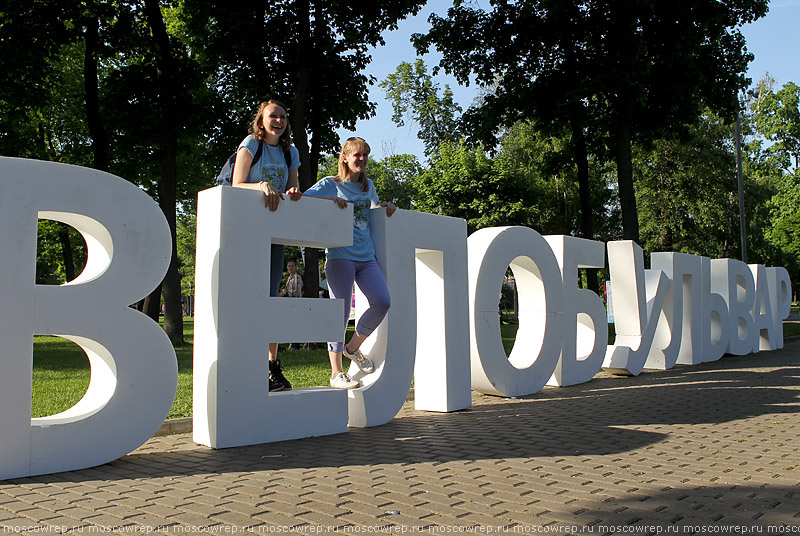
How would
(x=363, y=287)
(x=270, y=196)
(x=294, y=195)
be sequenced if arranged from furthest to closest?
1. (x=363, y=287)
2. (x=294, y=195)
3. (x=270, y=196)

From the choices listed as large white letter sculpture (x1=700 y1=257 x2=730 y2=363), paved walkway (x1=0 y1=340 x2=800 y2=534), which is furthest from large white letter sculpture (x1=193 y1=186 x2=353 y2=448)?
large white letter sculpture (x1=700 y1=257 x2=730 y2=363)

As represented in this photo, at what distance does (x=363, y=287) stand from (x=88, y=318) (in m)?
2.56

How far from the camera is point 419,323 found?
25.2 feet

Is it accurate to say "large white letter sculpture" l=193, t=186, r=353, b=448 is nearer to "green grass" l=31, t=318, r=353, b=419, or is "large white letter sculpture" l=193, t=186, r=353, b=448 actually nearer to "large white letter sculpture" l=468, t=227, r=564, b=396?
"green grass" l=31, t=318, r=353, b=419

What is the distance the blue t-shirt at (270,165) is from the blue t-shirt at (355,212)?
1.16ft

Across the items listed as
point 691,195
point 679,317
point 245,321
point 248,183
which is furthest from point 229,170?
point 691,195

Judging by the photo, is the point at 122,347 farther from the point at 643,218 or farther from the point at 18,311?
the point at 643,218

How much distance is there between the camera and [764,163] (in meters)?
45.8

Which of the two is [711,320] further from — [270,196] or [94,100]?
[94,100]

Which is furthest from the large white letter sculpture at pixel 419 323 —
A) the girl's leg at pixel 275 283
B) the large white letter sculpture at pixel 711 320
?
the large white letter sculpture at pixel 711 320

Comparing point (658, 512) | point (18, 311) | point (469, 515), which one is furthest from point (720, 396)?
point (18, 311)

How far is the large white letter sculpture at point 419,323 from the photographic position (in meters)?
6.71

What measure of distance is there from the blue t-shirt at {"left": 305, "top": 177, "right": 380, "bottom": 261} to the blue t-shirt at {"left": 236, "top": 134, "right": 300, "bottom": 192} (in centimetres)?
35

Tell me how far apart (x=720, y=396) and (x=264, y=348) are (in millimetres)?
5724
